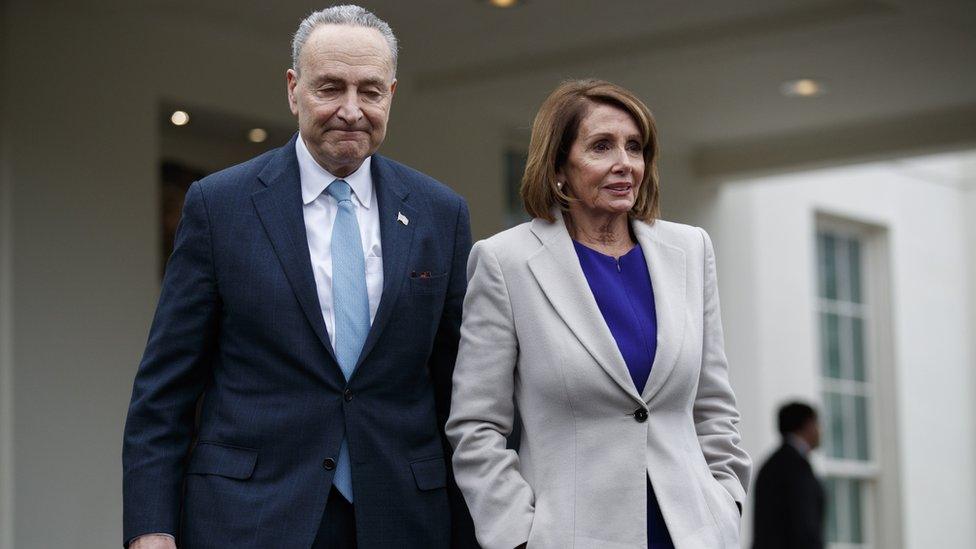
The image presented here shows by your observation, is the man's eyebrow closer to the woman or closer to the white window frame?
the woman

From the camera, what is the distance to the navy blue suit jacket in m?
2.64

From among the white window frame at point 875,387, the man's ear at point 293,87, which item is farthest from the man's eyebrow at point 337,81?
the white window frame at point 875,387

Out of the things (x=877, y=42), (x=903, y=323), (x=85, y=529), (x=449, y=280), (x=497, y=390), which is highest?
(x=877, y=42)

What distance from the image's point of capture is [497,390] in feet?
8.93

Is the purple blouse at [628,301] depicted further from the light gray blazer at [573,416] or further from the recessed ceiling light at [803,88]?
the recessed ceiling light at [803,88]

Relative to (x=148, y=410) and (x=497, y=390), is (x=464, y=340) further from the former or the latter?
(x=148, y=410)

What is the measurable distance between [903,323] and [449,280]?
378 inches

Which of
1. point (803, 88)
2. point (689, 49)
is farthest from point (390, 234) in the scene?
point (803, 88)

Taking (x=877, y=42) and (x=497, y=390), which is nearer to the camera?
(x=497, y=390)

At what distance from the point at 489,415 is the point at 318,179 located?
1.83ft

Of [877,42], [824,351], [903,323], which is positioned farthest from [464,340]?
[903,323]

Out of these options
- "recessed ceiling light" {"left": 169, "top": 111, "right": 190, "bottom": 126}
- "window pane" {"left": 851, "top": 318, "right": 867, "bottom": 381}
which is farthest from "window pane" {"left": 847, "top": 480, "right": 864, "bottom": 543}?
"recessed ceiling light" {"left": 169, "top": 111, "right": 190, "bottom": 126}

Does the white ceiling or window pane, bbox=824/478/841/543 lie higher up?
the white ceiling

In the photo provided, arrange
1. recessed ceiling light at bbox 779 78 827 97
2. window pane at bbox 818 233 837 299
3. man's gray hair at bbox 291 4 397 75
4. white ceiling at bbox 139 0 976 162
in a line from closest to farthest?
man's gray hair at bbox 291 4 397 75 < white ceiling at bbox 139 0 976 162 < recessed ceiling light at bbox 779 78 827 97 < window pane at bbox 818 233 837 299
